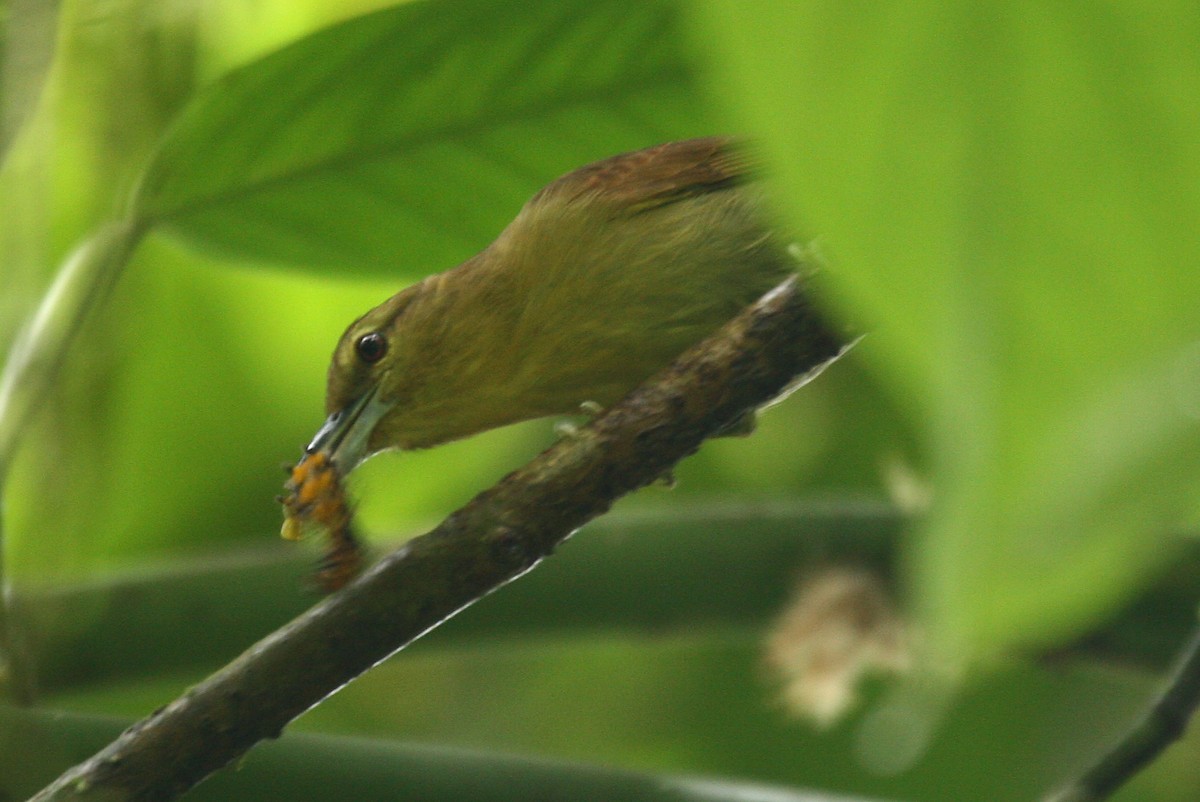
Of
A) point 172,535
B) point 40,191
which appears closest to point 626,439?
point 40,191

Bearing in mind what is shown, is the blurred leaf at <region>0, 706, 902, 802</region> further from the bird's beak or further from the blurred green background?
the bird's beak

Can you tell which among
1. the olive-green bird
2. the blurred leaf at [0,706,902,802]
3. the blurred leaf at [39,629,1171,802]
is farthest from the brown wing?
the blurred leaf at [39,629,1171,802]

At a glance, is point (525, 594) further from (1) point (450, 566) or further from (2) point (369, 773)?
(1) point (450, 566)

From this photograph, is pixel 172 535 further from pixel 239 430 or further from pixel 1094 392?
pixel 1094 392

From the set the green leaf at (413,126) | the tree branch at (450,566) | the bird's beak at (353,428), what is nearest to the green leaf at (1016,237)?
the tree branch at (450,566)

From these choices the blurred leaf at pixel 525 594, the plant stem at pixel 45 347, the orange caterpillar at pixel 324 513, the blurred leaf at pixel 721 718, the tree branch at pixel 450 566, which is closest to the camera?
the tree branch at pixel 450 566

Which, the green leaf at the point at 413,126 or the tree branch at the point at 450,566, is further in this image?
the green leaf at the point at 413,126

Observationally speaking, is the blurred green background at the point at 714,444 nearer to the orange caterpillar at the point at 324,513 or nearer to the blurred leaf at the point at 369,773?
the blurred leaf at the point at 369,773

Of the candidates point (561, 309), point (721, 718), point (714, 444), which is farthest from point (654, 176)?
point (721, 718)
